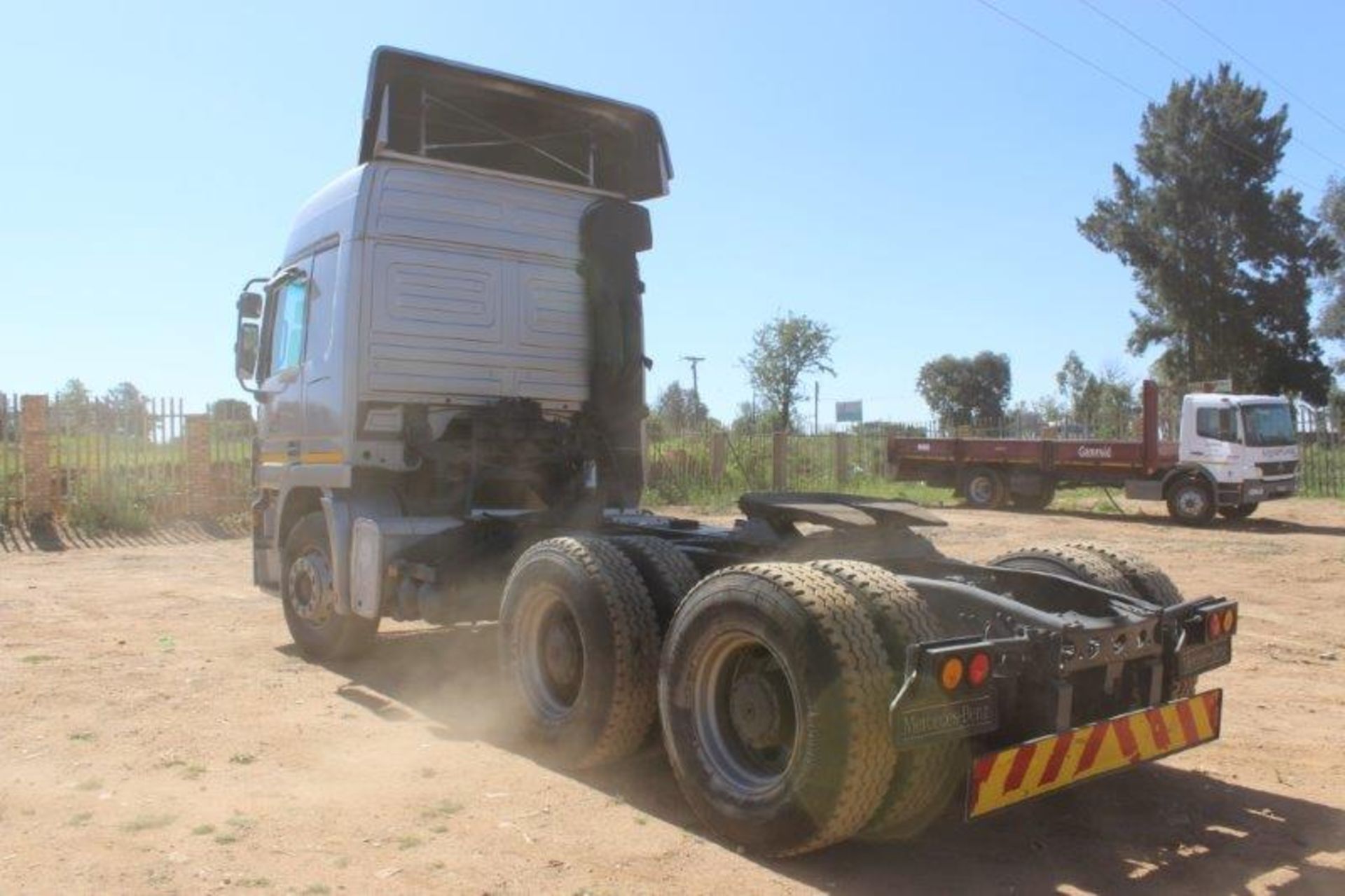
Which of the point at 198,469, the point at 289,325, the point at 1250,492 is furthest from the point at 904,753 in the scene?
the point at 1250,492

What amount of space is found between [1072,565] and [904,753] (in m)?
1.76

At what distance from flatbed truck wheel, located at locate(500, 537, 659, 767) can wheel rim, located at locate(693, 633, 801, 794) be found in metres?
0.49

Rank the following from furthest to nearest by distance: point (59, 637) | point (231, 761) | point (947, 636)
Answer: point (59, 637), point (231, 761), point (947, 636)

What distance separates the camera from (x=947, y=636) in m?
4.12

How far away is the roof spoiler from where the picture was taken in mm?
6773

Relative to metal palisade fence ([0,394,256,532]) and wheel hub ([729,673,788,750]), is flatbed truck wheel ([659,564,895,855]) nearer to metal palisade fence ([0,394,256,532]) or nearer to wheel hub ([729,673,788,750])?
wheel hub ([729,673,788,750])

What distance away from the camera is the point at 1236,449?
65.1 ft

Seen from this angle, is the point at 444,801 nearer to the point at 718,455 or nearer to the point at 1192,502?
the point at 1192,502

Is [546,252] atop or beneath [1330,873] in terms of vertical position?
atop

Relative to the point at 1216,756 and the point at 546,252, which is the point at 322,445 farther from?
the point at 1216,756

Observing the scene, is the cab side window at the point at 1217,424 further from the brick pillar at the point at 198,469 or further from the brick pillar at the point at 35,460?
the brick pillar at the point at 35,460

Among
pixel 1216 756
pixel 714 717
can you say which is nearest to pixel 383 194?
pixel 714 717

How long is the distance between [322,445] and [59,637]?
10.7ft

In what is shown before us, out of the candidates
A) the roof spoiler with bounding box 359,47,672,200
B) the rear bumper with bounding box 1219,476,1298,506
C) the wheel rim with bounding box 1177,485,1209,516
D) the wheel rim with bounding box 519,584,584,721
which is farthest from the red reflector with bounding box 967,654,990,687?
the wheel rim with bounding box 1177,485,1209,516
